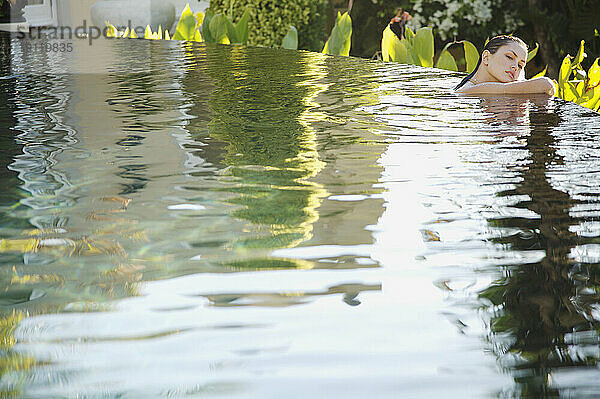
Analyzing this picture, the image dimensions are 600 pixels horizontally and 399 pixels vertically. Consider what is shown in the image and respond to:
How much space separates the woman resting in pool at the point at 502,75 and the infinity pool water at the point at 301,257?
249 millimetres

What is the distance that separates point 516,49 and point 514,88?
0.34 metres

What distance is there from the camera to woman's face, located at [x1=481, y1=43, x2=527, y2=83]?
127cm

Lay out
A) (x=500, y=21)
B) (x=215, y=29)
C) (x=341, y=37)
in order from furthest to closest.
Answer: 1. (x=500, y=21)
2. (x=215, y=29)
3. (x=341, y=37)

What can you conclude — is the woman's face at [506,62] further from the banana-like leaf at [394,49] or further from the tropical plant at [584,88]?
the banana-like leaf at [394,49]

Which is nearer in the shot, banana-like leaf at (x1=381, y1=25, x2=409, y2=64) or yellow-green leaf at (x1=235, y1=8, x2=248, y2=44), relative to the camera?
banana-like leaf at (x1=381, y1=25, x2=409, y2=64)

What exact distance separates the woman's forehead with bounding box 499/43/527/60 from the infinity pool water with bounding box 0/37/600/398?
0.56 meters

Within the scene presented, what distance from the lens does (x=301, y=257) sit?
1.36ft

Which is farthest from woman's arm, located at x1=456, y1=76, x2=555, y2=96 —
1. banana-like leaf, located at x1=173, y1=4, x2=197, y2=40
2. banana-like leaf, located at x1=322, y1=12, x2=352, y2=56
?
banana-like leaf, located at x1=173, y1=4, x2=197, y2=40

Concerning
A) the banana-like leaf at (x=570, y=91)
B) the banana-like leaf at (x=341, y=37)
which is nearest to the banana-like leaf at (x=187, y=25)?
the banana-like leaf at (x=341, y=37)

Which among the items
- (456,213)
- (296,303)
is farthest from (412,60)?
(296,303)

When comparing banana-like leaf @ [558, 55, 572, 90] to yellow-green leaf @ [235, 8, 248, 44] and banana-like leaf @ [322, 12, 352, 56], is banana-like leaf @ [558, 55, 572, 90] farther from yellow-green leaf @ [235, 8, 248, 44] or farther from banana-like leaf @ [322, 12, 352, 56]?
yellow-green leaf @ [235, 8, 248, 44]

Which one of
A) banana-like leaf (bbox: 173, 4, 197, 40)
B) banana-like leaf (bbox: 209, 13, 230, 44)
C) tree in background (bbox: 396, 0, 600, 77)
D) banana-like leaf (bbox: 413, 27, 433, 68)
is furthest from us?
tree in background (bbox: 396, 0, 600, 77)

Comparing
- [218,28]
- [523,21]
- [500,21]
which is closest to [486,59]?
[218,28]

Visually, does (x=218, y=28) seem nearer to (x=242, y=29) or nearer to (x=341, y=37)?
(x=242, y=29)
